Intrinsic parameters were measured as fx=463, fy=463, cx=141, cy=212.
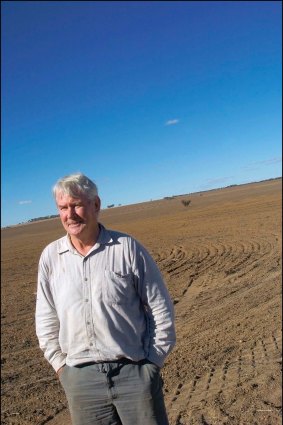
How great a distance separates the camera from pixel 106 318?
241 cm

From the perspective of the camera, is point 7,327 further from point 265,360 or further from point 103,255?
point 103,255

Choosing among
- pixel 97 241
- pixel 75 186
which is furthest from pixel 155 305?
pixel 75 186

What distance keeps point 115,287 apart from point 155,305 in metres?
0.24

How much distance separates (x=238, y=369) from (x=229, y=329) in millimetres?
1541

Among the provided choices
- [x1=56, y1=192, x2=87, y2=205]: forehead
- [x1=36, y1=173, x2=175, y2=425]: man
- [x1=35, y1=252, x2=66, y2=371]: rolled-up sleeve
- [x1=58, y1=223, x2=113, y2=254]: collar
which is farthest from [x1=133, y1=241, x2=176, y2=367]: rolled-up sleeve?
[x1=35, y1=252, x2=66, y2=371]: rolled-up sleeve

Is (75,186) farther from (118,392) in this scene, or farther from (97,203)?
(118,392)

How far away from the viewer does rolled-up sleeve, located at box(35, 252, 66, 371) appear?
2566 millimetres

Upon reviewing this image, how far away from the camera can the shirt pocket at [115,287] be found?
2.42 meters

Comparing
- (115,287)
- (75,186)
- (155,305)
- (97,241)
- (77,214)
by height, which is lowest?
(155,305)

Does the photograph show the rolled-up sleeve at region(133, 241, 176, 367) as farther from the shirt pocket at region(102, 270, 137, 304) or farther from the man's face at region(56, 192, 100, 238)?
the man's face at region(56, 192, 100, 238)

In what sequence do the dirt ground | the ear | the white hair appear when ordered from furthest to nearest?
the dirt ground → the ear → the white hair

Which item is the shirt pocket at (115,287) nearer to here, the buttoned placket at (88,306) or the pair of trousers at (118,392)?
the buttoned placket at (88,306)

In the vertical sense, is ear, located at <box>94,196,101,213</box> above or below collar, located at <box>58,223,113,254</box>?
above

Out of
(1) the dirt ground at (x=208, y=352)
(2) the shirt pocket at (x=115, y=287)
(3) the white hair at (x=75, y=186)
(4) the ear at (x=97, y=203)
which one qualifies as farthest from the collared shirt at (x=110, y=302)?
(1) the dirt ground at (x=208, y=352)
